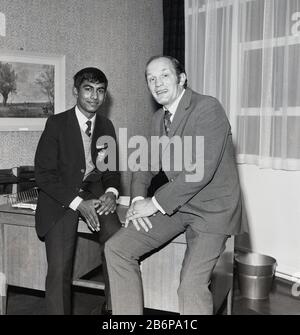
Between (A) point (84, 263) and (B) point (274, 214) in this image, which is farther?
(B) point (274, 214)

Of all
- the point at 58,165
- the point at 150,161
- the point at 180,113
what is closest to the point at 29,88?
the point at 58,165

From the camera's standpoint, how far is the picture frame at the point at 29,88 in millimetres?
3262

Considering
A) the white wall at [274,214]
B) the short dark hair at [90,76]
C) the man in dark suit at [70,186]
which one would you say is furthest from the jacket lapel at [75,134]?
the white wall at [274,214]

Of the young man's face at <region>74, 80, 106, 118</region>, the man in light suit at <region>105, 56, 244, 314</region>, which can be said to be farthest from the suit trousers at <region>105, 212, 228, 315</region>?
the young man's face at <region>74, 80, 106, 118</region>

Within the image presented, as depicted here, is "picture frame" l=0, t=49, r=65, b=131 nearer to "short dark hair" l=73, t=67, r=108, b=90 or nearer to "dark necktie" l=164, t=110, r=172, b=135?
"short dark hair" l=73, t=67, r=108, b=90

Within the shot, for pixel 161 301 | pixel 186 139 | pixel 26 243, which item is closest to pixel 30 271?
pixel 26 243

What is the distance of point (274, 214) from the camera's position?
3691 millimetres

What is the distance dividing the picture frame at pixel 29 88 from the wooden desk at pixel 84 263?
0.91 meters

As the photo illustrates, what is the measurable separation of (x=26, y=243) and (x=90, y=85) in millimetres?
1078

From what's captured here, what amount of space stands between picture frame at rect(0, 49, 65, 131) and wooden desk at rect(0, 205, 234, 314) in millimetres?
913

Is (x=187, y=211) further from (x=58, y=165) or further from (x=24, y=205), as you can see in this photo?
(x=24, y=205)

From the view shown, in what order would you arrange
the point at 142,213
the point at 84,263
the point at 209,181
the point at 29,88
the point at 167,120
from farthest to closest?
the point at 29,88 < the point at 84,263 < the point at 167,120 < the point at 142,213 < the point at 209,181

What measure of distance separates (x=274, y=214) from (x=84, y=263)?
1.75 meters

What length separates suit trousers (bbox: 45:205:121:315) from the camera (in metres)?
2.39
